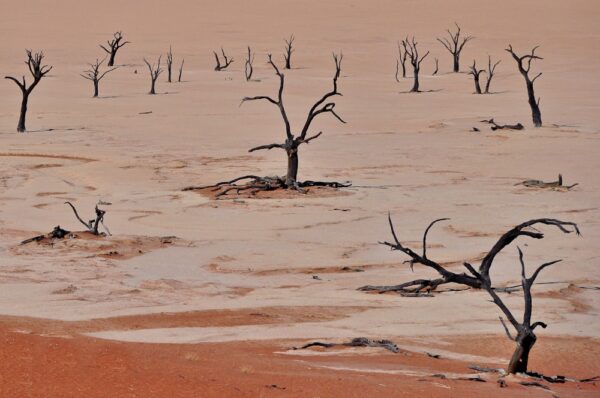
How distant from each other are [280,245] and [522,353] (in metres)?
7.31

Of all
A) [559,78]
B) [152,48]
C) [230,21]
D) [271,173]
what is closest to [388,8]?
[230,21]

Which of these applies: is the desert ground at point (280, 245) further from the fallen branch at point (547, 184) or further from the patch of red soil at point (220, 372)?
A: the fallen branch at point (547, 184)

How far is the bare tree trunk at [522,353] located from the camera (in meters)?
7.46

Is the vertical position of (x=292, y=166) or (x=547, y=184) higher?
(x=292, y=166)

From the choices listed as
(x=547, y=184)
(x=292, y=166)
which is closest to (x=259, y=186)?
(x=292, y=166)

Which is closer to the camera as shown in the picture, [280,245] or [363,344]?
[363,344]

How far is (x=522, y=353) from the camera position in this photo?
7.50 metres

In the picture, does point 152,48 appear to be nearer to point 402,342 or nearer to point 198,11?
point 198,11

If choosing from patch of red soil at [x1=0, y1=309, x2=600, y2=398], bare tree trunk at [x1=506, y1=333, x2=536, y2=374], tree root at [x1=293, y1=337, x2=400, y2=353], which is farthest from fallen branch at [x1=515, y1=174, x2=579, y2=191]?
bare tree trunk at [x1=506, y1=333, x2=536, y2=374]

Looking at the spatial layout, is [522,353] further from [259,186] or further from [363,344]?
[259,186]

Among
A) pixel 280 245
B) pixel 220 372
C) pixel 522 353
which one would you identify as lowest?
pixel 280 245

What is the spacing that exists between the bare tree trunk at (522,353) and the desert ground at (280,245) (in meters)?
0.11

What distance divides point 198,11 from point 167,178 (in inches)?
2511

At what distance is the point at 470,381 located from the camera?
7.16 meters
